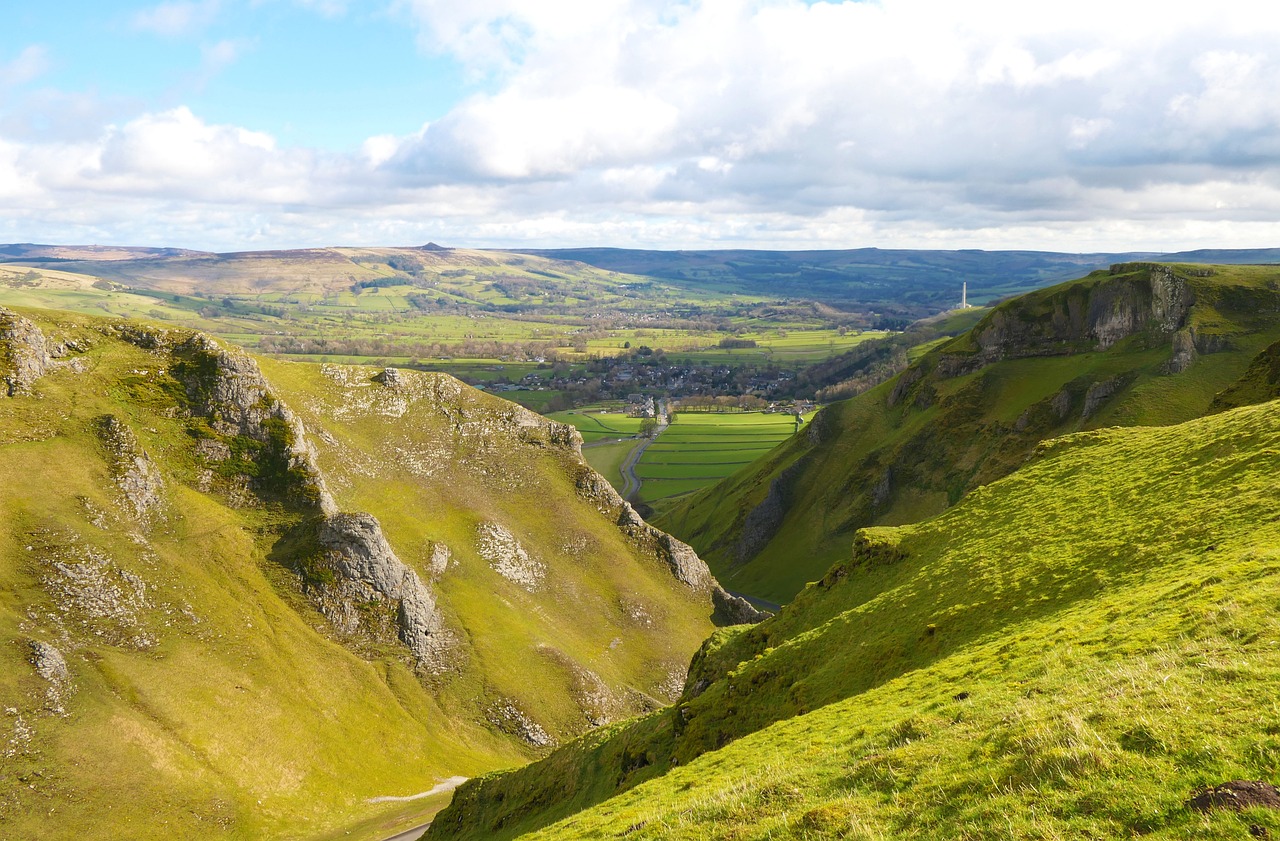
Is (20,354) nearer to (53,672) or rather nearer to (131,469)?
(131,469)

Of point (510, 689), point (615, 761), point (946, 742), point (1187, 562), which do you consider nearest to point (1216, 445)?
point (1187, 562)

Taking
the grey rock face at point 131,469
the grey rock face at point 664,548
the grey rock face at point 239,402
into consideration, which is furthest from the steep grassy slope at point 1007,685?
the grey rock face at point 664,548

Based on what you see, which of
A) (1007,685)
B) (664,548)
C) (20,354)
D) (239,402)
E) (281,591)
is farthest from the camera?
(664,548)

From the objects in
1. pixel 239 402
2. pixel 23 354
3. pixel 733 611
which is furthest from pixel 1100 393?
pixel 23 354

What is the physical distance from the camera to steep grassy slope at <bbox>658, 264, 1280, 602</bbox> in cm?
12700

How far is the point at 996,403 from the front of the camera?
155 meters

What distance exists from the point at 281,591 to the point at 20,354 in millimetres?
45605

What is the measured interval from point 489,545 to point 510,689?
24.8 meters

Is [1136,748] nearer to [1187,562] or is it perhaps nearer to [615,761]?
[1187,562]

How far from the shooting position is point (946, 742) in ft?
80.6

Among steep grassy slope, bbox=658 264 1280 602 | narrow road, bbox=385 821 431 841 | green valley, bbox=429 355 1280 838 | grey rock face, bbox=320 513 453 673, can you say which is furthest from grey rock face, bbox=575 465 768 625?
green valley, bbox=429 355 1280 838

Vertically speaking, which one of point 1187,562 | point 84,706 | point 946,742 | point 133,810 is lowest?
point 133,810

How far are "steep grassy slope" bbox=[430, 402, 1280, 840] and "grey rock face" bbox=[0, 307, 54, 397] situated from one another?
79989 mm

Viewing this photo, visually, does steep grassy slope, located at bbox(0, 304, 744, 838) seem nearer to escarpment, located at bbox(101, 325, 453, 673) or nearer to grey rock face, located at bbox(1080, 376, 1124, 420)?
escarpment, located at bbox(101, 325, 453, 673)
